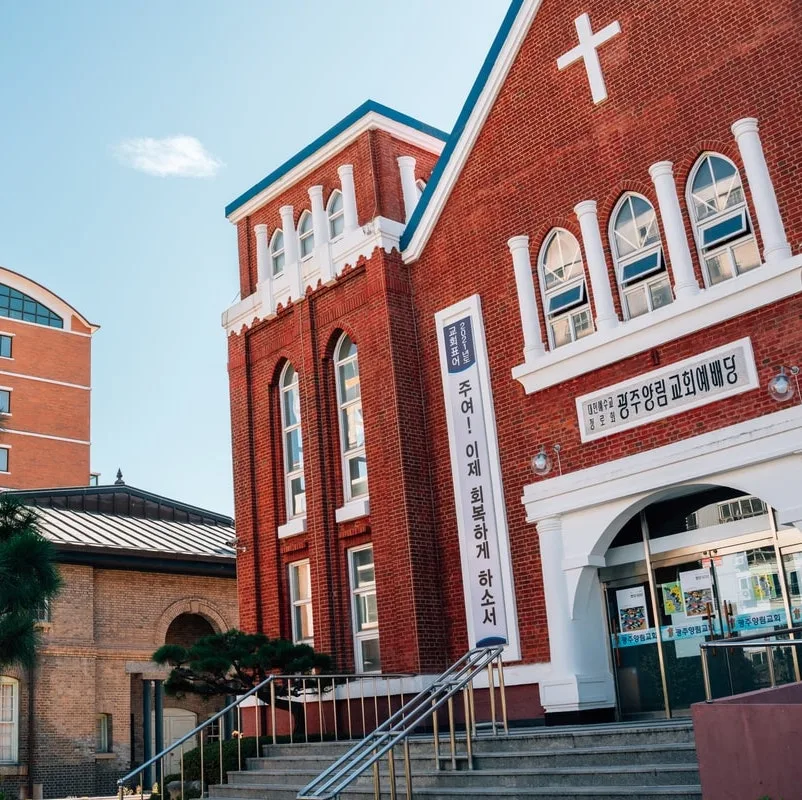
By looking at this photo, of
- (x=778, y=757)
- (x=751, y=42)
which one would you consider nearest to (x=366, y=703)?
(x=778, y=757)

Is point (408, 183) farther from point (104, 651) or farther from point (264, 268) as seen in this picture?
point (104, 651)

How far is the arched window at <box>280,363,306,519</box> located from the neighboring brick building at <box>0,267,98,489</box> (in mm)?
36638

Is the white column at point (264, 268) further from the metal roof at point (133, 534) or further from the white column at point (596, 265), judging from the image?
the metal roof at point (133, 534)

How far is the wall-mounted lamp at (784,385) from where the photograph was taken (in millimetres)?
13555

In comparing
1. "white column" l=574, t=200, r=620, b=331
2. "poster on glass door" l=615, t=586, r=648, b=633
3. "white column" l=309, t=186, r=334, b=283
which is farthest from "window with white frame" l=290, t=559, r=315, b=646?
"white column" l=574, t=200, r=620, b=331

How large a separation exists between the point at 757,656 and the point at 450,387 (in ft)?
25.1

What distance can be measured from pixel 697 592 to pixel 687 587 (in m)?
0.18

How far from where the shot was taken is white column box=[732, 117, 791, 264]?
45.8 feet

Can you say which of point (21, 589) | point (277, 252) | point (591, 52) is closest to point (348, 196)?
point (277, 252)

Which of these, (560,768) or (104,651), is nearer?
(560,768)

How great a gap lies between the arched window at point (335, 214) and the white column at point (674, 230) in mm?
7016

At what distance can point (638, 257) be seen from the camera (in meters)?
15.9

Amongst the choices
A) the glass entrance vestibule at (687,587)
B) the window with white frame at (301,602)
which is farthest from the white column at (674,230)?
the window with white frame at (301,602)

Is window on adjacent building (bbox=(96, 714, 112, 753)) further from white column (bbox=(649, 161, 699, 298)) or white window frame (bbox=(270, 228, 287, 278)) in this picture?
white column (bbox=(649, 161, 699, 298))
